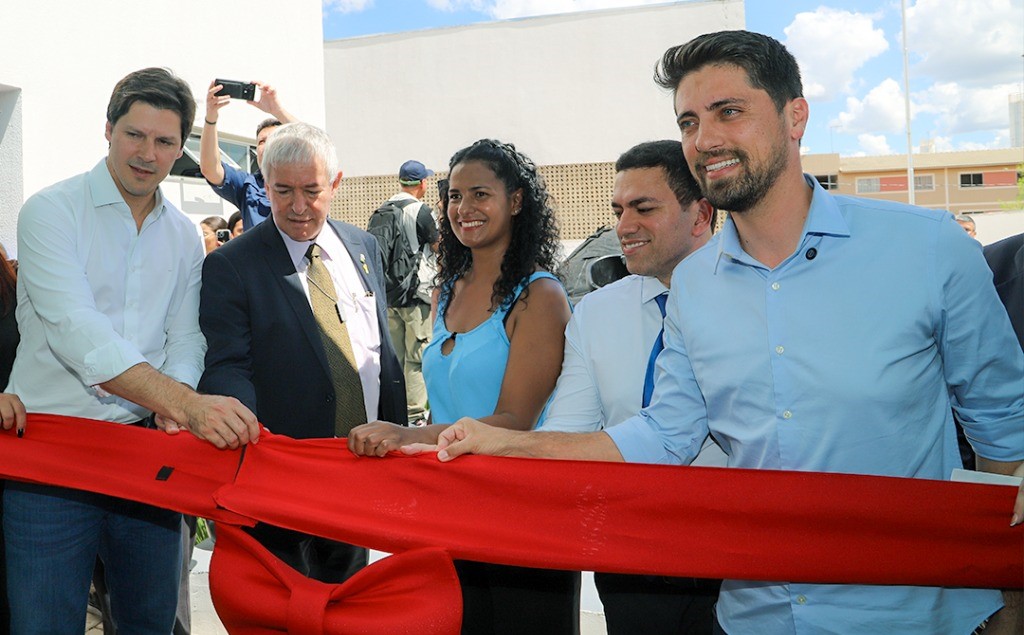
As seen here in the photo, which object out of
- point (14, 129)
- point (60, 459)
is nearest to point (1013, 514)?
point (60, 459)

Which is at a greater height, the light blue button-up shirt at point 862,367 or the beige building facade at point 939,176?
the beige building facade at point 939,176

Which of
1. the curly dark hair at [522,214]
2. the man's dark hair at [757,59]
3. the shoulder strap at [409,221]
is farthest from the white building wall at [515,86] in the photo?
the man's dark hair at [757,59]

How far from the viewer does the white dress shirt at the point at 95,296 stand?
95.4 inches

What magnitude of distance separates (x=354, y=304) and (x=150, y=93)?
0.92 m

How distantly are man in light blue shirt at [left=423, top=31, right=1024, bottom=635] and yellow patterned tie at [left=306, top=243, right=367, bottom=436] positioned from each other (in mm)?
1200

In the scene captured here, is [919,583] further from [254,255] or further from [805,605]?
[254,255]

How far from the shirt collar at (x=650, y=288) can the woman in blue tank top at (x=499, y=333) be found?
0.29 meters

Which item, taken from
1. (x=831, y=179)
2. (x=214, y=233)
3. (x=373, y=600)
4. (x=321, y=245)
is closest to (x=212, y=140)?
(x=321, y=245)

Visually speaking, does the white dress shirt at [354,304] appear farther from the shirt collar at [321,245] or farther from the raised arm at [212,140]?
the raised arm at [212,140]

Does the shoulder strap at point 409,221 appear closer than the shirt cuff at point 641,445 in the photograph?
No

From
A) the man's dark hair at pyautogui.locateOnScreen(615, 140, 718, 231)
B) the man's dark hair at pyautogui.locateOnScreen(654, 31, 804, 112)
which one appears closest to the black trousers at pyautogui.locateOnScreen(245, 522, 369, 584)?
the man's dark hair at pyautogui.locateOnScreen(615, 140, 718, 231)

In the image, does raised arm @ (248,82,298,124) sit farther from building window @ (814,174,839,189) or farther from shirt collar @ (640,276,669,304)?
building window @ (814,174,839,189)

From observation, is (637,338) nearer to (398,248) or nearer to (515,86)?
(398,248)

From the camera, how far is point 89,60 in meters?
8.58
